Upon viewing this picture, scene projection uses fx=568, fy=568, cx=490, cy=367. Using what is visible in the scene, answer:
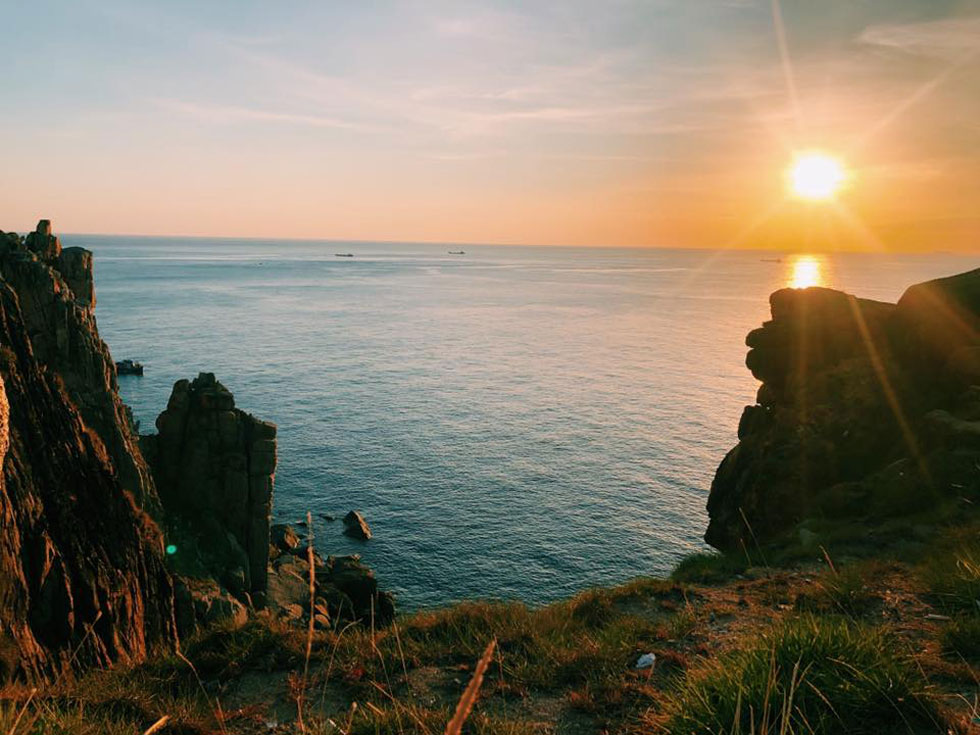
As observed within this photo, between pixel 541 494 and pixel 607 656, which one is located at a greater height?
pixel 607 656

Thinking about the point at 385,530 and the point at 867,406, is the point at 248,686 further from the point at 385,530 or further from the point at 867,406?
the point at 385,530

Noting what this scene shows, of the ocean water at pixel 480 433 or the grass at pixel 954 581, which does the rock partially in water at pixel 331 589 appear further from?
the grass at pixel 954 581

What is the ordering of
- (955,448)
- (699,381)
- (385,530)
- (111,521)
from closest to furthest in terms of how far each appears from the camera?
(111,521)
(955,448)
(385,530)
(699,381)

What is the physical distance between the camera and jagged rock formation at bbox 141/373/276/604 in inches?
1820

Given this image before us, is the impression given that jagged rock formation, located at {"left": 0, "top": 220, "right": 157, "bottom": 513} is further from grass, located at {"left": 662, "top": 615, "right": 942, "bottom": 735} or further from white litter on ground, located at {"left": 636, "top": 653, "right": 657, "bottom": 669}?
grass, located at {"left": 662, "top": 615, "right": 942, "bottom": 735}

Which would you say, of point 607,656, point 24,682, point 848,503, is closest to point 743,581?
point 607,656

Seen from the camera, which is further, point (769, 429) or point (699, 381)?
point (699, 381)

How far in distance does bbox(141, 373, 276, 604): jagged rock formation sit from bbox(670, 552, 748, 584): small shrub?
3702cm

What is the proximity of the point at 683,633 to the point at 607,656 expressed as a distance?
7.59 feet

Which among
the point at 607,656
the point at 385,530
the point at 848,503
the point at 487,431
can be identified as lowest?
the point at 385,530

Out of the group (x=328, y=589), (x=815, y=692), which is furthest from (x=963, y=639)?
(x=328, y=589)

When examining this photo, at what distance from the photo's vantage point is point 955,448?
22.1 m

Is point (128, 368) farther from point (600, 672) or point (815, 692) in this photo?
point (815, 692)

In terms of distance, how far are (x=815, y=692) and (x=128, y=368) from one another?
103180 mm
